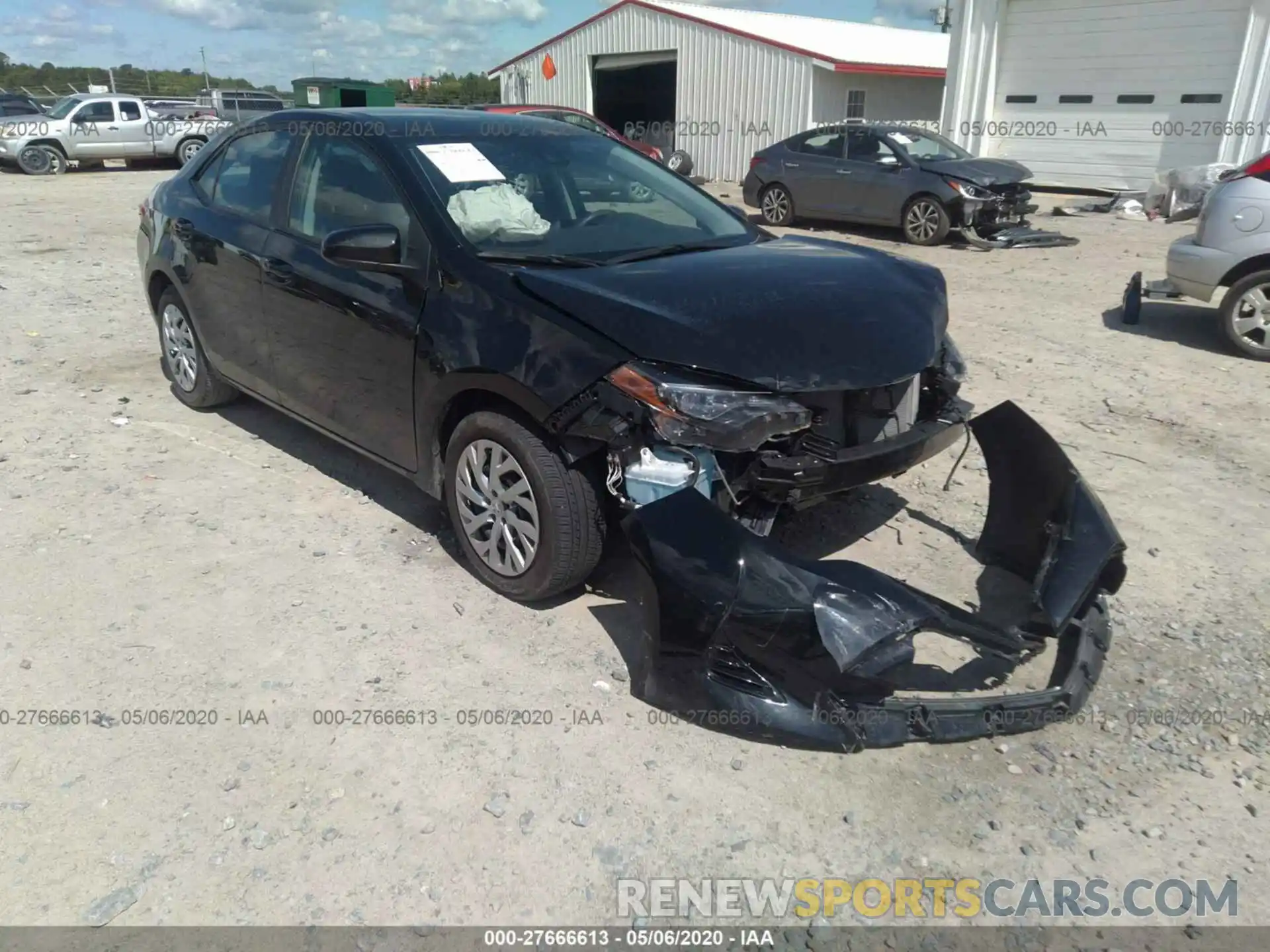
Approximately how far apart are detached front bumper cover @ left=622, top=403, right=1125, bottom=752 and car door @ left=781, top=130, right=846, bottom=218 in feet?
36.2

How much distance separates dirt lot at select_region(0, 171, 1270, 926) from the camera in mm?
2473

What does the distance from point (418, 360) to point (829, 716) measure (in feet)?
6.66

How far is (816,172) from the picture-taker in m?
13.4

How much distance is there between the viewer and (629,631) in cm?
349

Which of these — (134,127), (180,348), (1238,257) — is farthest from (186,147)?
(1238,257)

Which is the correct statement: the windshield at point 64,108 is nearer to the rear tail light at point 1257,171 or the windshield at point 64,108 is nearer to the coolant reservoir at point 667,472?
the rear tail light at point 1257,171

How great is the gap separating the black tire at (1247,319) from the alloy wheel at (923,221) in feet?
17.5

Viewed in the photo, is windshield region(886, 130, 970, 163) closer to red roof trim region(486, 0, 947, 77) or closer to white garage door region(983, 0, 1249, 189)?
white garage door region(983, 0, 1249, 189)

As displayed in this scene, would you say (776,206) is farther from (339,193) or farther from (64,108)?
(64,108)

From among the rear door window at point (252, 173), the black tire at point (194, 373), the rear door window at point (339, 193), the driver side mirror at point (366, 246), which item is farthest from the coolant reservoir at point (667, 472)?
the black tire at point (194, 373)

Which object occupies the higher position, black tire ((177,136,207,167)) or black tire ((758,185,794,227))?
black tire ((177,136,207,167))

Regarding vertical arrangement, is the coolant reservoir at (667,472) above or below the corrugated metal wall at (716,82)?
below

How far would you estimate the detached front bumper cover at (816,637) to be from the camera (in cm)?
273

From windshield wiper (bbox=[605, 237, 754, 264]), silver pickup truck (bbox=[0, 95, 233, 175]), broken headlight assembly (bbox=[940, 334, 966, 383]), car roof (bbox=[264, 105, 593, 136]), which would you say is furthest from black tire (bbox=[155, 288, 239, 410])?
silver pickup truck (bbox=[0, 95, 233, 175])
